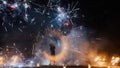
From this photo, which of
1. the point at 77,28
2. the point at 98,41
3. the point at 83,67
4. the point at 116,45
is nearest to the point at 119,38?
the point at 116,45

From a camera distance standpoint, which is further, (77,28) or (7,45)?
(7,45)

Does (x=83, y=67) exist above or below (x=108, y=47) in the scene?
below

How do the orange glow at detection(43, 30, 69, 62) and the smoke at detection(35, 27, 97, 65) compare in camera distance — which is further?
the smoke at detection(35, 27, 97, 65)

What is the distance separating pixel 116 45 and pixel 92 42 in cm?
717

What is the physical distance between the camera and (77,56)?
5281 centimetres

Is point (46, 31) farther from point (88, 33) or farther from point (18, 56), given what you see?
point (18, 56)

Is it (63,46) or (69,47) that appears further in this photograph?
(69,47)

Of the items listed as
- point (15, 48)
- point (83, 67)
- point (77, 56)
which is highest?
point (15, 48)

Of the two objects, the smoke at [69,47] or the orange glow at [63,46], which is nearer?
the orange glow at [63,46]

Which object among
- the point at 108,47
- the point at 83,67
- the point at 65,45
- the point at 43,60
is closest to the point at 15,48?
the point at 43,60

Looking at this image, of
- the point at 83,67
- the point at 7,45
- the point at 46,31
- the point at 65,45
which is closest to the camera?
the point at 83,67

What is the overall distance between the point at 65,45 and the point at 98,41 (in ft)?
23.1

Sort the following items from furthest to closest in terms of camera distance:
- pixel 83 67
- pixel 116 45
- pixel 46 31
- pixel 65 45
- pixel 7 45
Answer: pixel 7 45 → pixel 65 45 → pixel 46 31 → pixel 116 45 → pixel 83 67

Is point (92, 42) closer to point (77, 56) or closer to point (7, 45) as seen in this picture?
point (77, 56)
